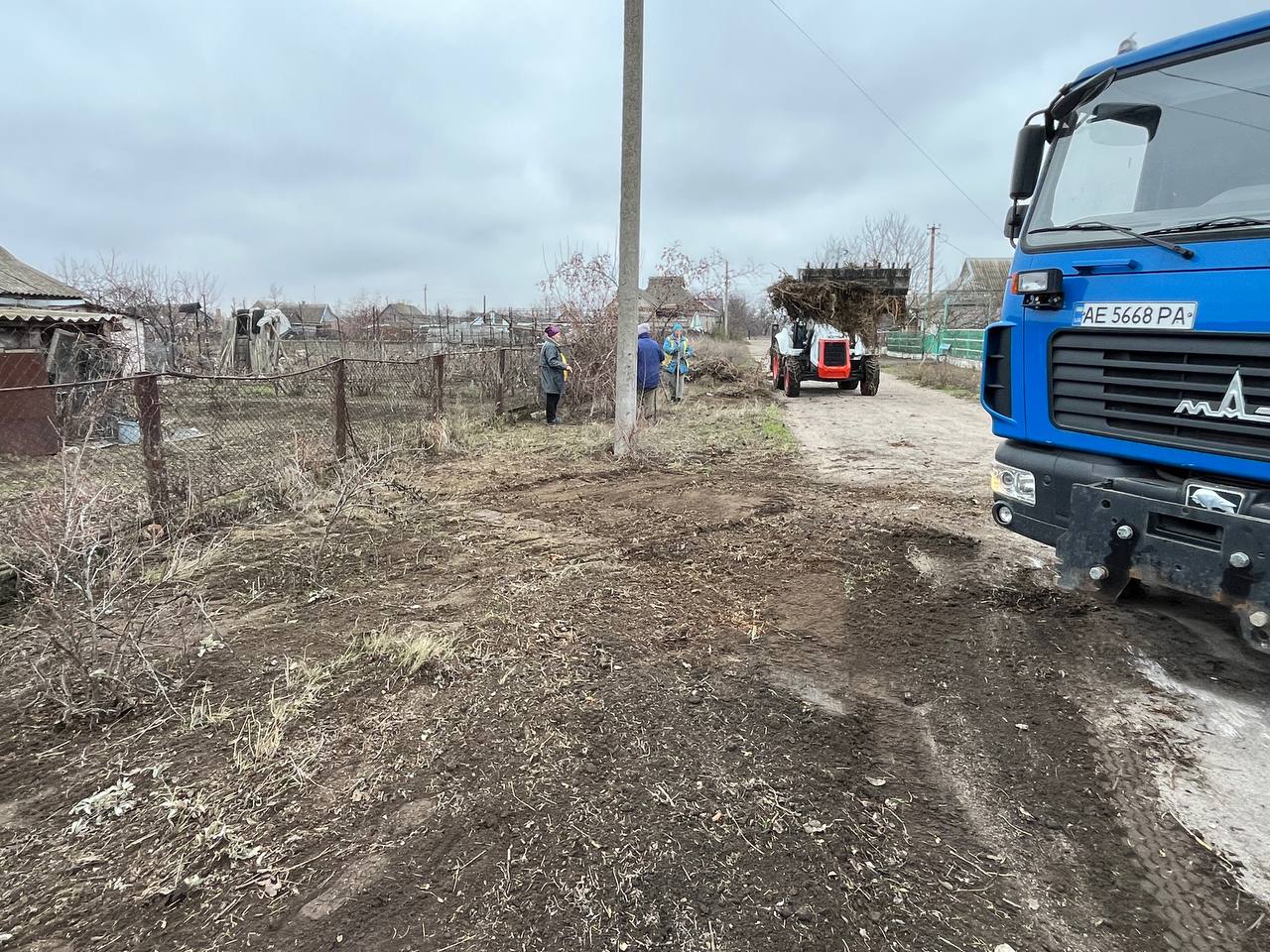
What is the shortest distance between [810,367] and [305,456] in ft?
45.1

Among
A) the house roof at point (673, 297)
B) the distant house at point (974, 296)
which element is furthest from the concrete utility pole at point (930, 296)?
the house roof at point (673, 297)

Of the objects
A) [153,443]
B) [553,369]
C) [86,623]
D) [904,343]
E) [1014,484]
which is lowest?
[86,623]

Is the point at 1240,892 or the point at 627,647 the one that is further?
the point at 627,647

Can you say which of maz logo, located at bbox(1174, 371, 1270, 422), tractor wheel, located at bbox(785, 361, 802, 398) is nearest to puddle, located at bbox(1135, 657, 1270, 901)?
maz logo, located at bbox(1174, 371, 1270, 422)

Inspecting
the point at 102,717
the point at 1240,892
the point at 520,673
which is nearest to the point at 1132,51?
the point at 1240,892

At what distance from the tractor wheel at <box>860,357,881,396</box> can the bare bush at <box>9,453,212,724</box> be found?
16.5 m

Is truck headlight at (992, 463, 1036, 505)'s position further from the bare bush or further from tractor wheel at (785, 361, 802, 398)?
tractor wheel at (785, 361, 802, 398)

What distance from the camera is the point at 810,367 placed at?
17.7 meters

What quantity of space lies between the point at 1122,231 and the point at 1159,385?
751 mm

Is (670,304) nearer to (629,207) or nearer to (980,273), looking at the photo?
(629,207)

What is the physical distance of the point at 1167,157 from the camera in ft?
11.3

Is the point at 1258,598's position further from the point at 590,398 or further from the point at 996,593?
the point at 590,398

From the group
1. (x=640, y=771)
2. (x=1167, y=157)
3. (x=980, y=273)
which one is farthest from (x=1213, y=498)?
(x=980, y=273)

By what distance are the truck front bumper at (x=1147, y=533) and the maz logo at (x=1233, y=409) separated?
0.28 m
